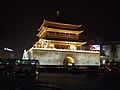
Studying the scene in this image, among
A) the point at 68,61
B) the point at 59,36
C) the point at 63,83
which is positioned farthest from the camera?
the point at 59,36

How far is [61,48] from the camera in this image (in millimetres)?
45875

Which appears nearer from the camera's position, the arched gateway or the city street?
the city street

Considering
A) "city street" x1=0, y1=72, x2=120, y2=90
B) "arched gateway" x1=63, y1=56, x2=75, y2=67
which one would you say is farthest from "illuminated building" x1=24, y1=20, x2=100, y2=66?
"city street" x1=0, y1=72, x2=120, y2=90

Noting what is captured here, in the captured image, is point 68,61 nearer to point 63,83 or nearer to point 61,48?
point 61,48

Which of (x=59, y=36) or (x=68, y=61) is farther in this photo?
(x=59, y=36)

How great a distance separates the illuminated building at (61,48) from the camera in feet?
140

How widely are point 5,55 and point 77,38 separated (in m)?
43.9

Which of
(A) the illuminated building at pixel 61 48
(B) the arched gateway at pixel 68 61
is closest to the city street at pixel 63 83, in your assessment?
(A) the illuminated building at pixel 61 48

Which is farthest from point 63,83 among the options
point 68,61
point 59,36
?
point 59,36

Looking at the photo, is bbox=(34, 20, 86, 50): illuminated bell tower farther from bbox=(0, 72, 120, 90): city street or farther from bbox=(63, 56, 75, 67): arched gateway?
bbox=(0, 72, 120, 90): city street

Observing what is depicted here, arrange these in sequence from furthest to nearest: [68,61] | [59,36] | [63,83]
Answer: [59,36] → [68,61] → [63,83]

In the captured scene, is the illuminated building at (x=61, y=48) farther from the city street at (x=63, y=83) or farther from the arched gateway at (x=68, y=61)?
the city street at (x=63, y=83)

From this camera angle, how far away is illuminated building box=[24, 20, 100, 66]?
42.7m

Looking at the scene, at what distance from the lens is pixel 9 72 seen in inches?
1097
